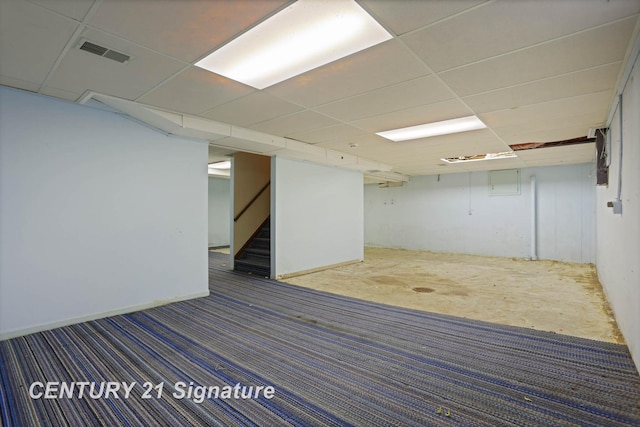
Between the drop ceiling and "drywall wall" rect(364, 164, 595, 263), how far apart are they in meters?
3.65

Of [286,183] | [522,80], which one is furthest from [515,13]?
[286,183]

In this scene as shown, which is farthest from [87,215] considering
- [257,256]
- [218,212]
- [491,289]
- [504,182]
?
[504,182]

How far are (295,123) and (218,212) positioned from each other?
6847 millimetres

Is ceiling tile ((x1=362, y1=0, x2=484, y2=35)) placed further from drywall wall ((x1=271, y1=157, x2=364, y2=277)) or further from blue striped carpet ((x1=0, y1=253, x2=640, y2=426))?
drywall wall ((x1=271, y1=157, x2=364, y2=277))

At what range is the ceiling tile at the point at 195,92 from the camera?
2.80 metres

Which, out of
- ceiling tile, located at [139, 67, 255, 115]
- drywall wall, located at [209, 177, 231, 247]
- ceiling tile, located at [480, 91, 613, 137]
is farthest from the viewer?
drywall wall, located at [209, 177, 231, 247]

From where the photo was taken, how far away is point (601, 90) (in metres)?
3.01

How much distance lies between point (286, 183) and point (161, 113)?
2658 mm

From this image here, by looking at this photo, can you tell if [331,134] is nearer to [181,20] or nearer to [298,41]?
[298,41]

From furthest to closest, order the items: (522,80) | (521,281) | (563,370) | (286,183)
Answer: (286,183) → (521,281) → (522,80) → (563,370)

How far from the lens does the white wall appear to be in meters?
3.04

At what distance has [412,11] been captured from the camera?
187 centimetres

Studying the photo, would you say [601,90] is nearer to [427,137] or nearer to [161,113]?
[427,137]

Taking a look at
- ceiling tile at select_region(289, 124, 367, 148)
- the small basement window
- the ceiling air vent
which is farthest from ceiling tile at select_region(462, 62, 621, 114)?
the small basement window
